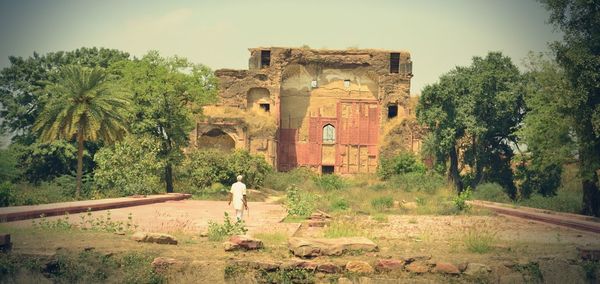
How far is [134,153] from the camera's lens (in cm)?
3291

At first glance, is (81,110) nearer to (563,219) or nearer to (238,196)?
(238,196)

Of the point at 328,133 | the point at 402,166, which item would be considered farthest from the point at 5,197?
the point at 328,133

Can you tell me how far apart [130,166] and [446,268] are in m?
22.9

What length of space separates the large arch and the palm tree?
1911 centimetres

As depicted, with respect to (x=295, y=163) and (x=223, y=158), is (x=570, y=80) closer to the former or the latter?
(x=223, y=158)

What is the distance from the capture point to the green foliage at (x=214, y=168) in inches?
1491

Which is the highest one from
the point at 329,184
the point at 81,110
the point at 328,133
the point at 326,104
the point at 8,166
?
the point at 326,104

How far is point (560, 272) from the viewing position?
11805mm

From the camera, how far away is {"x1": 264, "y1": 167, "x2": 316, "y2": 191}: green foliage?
43219mm

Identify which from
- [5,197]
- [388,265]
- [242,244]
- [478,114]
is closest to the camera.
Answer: [388,265]

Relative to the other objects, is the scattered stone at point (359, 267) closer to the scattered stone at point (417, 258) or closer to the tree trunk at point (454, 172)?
the scattered stone at point (417, 258)

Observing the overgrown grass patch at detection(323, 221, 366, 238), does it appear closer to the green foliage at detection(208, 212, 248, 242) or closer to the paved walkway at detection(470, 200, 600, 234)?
the green foliage at detection(208, 212, 248, 242)

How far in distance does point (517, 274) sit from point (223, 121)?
3911 cm

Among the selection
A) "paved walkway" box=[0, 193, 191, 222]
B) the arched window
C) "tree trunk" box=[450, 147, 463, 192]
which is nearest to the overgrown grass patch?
"paved walkway" box=[0, 193, 191, 222]
